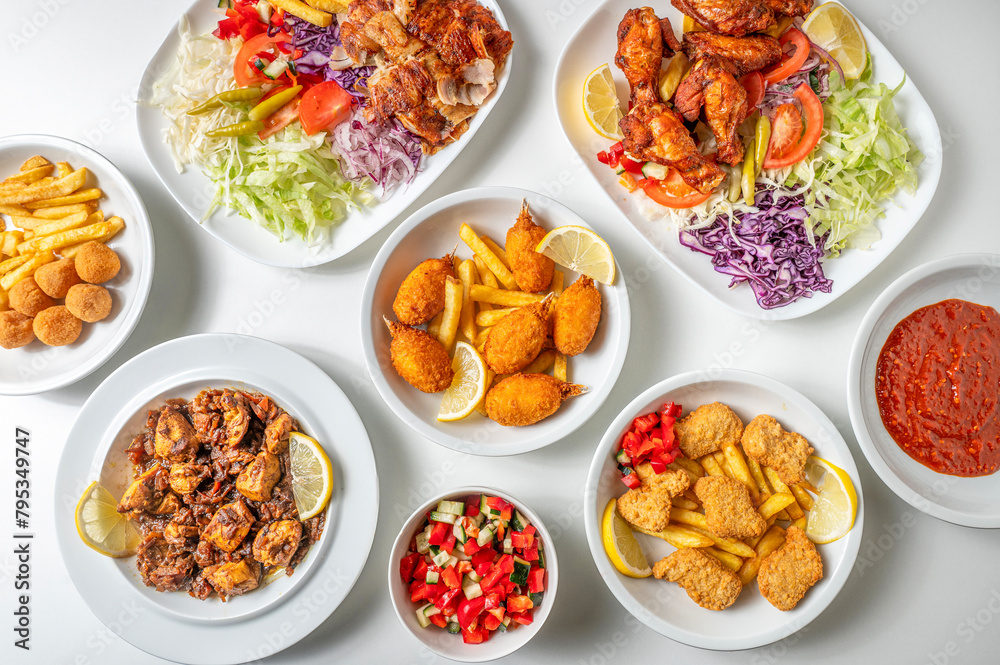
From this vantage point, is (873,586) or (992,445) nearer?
(992,445)

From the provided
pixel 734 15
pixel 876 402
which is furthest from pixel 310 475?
pixel 734 15

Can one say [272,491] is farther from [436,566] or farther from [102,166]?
[102,166]

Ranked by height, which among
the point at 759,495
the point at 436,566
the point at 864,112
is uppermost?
the point at 864,112

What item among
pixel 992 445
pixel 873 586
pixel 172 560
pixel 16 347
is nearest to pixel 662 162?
pixel 992 445

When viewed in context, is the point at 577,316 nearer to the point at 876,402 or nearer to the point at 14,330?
the point at 876,402

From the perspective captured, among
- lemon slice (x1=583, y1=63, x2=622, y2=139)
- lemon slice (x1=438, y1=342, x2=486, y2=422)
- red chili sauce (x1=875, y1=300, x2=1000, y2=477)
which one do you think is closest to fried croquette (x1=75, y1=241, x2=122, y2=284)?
lemon slice (x1=438, y1=342, x2=486, y2=422)

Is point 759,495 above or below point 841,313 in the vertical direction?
below

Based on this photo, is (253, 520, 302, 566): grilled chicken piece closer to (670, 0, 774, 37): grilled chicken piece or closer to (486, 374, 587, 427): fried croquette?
(486, 374, 587, 427): fried croquette
